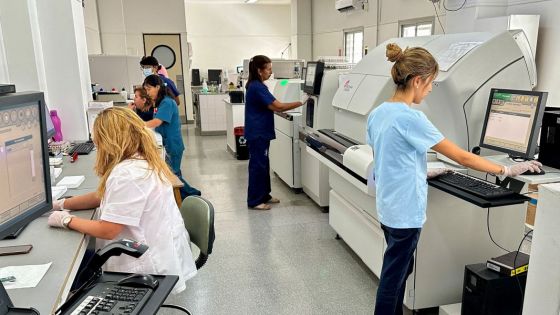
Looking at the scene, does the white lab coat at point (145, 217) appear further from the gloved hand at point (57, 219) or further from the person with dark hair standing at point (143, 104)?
the person with dark hair standing at point (143, 104)

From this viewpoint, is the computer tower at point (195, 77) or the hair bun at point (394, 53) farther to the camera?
the computer tower at point (195, 77)

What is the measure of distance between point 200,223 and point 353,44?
6.99m

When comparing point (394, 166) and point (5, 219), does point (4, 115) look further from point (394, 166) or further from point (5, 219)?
point (394, 166)

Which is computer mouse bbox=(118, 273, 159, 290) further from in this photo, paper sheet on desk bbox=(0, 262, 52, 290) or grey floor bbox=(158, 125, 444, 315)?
grey floor bbox=(158, 125, 444, 315)

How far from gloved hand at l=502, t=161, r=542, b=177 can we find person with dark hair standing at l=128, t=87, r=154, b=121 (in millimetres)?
3147

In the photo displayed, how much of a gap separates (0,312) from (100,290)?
14.2 inches

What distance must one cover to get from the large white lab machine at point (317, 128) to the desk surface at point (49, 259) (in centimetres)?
203

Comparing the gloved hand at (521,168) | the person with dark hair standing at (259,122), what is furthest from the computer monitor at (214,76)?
the gloved hand at (521,168)

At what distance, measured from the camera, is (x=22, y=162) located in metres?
1.23

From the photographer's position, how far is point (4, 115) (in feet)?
3.67

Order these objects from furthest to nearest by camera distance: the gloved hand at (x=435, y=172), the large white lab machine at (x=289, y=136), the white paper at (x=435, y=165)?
the large white lab machine at (x=289, y=136)
the white paper at (x=435, y=165)
the gloved hand at (x=435, y=172)

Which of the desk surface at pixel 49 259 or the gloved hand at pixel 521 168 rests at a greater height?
the gloved hand at pixel 521 168

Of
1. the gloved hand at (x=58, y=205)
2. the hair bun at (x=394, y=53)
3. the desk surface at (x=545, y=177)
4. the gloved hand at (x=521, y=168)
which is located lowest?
the gloved hand at (x=58, y=205)

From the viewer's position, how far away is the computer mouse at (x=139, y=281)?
1.34 m
